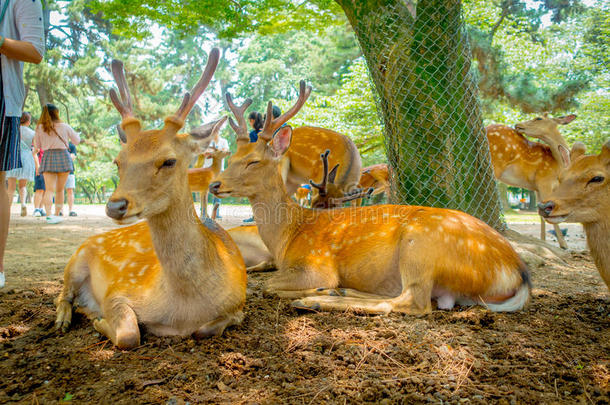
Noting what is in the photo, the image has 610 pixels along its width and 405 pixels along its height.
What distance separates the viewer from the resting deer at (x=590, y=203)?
2701 mm

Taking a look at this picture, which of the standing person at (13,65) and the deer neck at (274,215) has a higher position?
the standing person at (13,65)

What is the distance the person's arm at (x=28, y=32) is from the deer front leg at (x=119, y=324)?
2.05 meters

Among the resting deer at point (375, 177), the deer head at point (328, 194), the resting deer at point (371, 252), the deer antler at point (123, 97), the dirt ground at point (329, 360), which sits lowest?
the dirt ground at point (329, 360)

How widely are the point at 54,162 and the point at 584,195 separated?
8.44 m

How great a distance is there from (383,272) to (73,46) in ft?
65.2

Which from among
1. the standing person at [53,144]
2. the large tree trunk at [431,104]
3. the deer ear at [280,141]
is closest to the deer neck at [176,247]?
the deer ear at [280,141]

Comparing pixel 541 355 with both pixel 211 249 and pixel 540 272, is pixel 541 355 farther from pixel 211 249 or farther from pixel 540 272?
pixel 540 272

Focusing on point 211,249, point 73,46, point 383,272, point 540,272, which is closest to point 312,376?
point 211,249

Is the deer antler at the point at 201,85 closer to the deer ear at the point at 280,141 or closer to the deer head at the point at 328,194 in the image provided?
the deer ear at the point at 280,141

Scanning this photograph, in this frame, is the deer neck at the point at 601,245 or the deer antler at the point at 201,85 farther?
the deer neck at the point at 601,245

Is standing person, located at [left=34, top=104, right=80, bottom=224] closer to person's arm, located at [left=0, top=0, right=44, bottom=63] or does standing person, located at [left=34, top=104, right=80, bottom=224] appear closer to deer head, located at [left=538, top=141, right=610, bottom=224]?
person's arm, located at [left=0, top=0, right=44, bottom=63]

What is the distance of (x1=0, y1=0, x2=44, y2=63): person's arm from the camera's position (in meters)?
3.10

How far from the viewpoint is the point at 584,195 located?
2.77m

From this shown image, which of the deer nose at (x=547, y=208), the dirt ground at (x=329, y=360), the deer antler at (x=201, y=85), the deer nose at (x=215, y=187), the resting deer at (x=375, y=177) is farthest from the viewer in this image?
the resting deer at (x=375, y=177)
